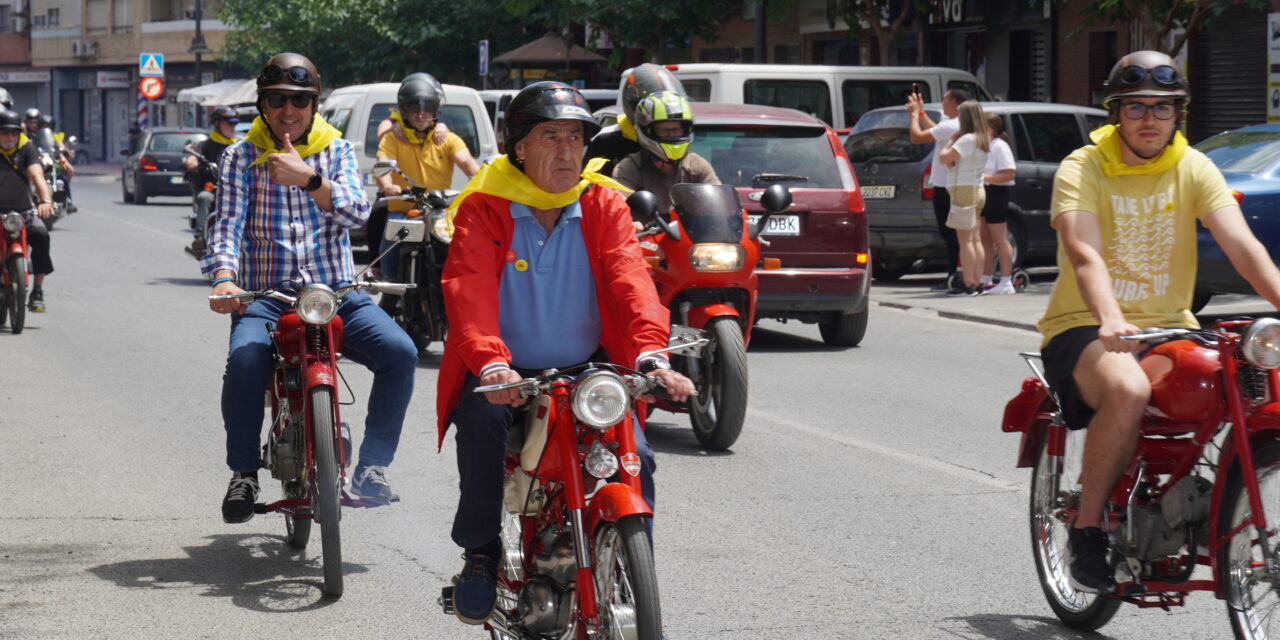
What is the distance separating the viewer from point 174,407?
10.0 meters

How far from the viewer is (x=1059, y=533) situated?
5.54 meters

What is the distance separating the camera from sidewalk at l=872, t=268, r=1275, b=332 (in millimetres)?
14891

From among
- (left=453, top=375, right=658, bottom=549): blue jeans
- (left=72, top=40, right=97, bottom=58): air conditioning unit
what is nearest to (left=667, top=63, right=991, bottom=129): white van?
(left=453, top=375, right=658, bottom=549): blue jeans

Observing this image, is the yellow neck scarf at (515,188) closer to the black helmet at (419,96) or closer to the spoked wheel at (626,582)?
the spoked wheel at (626,582)

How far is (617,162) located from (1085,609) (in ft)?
15.2

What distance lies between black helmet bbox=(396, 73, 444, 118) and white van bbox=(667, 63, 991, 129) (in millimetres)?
7013

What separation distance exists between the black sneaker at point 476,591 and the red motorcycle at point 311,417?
1.10 m

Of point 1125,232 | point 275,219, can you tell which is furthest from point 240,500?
point 1125,232

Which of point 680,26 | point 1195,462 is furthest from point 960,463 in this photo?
point 680,26

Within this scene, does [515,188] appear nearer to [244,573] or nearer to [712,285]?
[244,573]

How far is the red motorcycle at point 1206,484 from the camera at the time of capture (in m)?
4.59

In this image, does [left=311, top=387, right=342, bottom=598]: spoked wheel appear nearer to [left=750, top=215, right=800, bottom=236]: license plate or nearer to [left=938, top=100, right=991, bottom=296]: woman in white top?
[left=750, top=215, right=800, bottom=236]: license plate

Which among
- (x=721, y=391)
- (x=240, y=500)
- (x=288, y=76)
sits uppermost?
(x=288, y=76)

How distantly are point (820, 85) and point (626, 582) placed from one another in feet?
51.9
